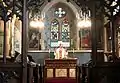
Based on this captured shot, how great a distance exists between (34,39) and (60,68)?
299 centimetres

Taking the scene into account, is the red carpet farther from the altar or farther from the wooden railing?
the wooden railing

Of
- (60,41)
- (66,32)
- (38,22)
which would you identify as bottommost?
(60,41)

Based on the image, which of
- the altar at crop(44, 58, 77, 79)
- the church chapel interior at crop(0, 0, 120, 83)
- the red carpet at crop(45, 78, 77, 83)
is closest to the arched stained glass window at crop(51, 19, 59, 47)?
the church chapel interior at crop(0, 0, 120, 83)

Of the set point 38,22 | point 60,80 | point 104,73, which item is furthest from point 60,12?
point 104,73

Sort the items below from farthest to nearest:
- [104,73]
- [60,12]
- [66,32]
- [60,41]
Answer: [60,12], [66,32], [60,41], [104,73]

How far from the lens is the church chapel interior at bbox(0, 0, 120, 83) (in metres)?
3.98

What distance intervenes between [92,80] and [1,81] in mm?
1339

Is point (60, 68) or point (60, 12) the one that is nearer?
point (60, 68)

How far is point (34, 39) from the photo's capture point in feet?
41.1

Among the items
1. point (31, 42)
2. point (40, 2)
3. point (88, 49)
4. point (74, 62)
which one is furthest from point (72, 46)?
point (40, 2)

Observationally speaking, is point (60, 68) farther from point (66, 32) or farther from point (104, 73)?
point (104, 73)

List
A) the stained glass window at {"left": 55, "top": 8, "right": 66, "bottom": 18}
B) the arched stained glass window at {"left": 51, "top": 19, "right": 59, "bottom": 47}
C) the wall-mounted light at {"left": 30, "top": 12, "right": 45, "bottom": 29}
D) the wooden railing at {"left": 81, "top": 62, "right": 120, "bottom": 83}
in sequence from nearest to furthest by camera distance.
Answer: the wooden railing at {"left": 81, "top": 62, "right": 120, "bottom": 83}, the wall-mounted light at {"left": 30, "top": 12, "right": 45, "bottom": 29}, the arched stained glass window at {"left": 51, "top": 19, "right": 59, "bottom": 47}, the stained glass window at {"left": 55, "top": 8, "right": 66, "bottom": 18}

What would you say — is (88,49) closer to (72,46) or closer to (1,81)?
(72,46)

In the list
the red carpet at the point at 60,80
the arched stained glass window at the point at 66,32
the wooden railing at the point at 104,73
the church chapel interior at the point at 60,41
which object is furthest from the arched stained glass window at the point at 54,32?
the wooden railing at the point at 104,73
